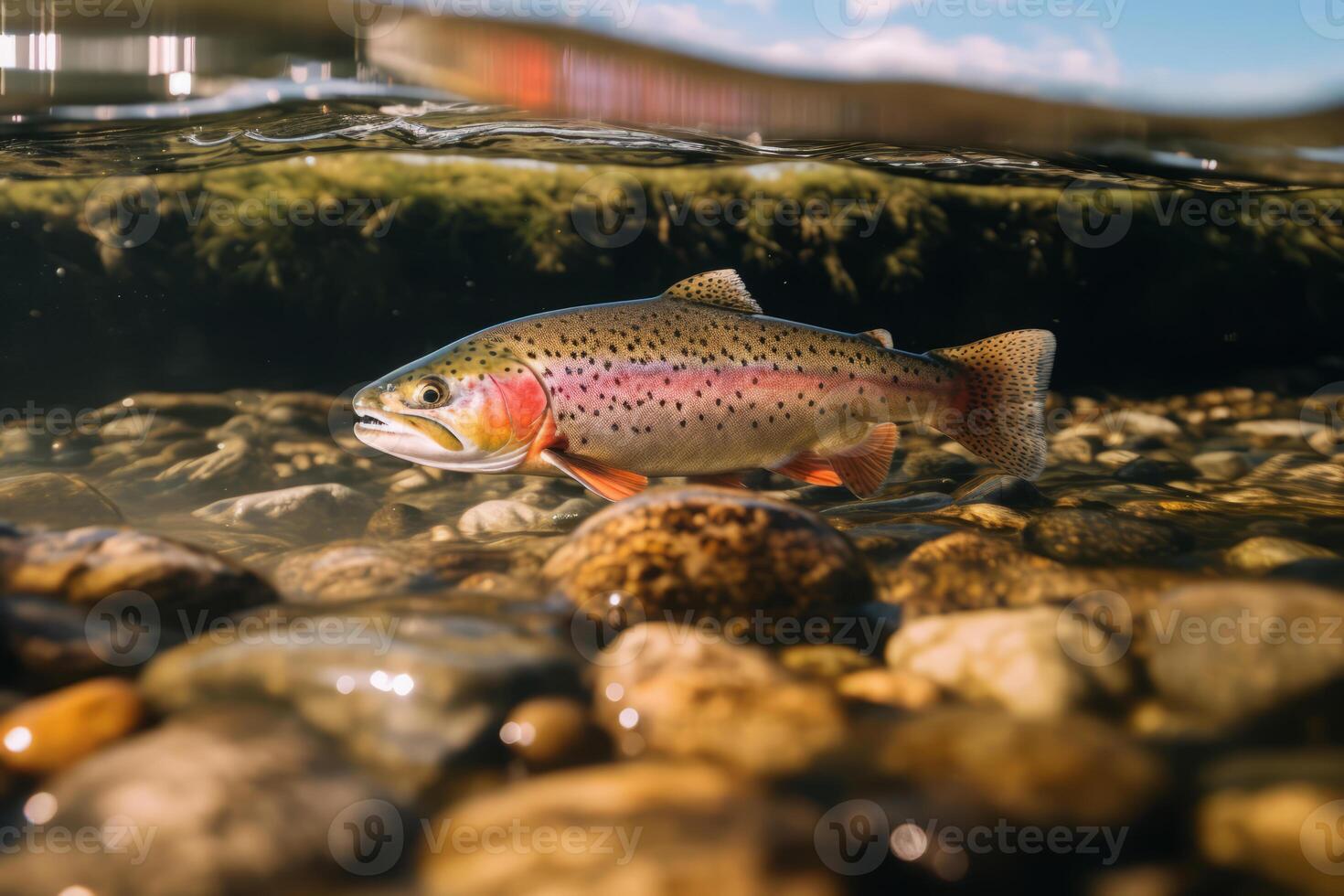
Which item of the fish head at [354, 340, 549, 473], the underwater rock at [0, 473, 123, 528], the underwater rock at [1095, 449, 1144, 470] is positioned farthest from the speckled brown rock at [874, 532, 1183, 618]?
the underwater rock at [0, 473, 123, 528]

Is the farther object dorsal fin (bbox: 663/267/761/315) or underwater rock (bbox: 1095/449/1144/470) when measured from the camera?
underwater rock (bbox: 1095/449/1144/470)

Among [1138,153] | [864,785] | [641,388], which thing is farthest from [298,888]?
[1138,153]

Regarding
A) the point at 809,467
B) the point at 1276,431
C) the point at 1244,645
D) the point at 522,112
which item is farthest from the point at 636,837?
the point at 1276,431

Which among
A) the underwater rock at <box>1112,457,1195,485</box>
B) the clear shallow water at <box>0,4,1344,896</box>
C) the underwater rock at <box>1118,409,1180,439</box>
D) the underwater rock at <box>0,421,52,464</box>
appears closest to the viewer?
the clear shallow water at <box>0,4,1344,896</box>

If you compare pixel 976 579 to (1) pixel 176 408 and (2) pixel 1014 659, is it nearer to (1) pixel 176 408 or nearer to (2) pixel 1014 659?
(2) pixel 1014 659

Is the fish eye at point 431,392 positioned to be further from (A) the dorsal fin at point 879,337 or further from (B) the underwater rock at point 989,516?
(B) the underwater rock at point 989,516

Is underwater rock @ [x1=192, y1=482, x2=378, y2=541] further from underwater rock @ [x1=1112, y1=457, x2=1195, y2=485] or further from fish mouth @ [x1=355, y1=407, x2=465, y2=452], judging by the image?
underwater rock @ [x1=1112, y1=457, x2=1195, y2=485]

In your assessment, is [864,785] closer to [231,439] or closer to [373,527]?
[373,527]
